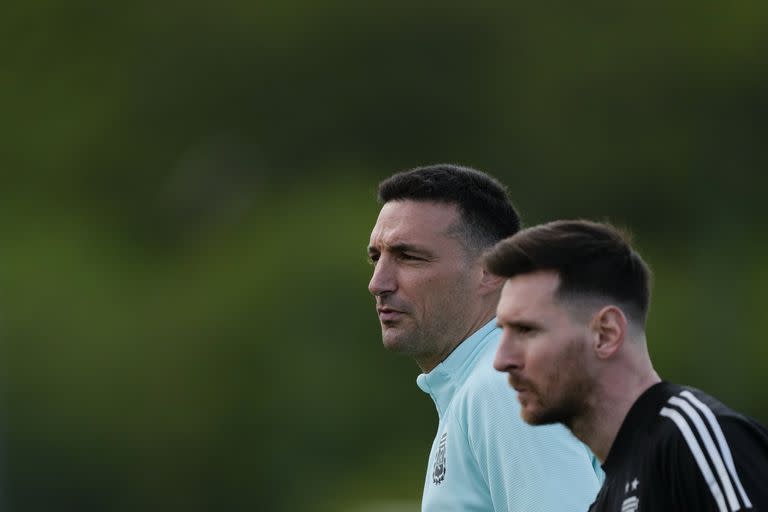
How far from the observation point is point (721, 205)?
108ft

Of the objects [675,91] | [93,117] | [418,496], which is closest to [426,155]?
[675,91]

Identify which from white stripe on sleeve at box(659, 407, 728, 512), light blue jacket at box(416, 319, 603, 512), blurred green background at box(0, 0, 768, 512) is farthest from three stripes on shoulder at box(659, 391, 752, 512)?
blurred green background at box(0, 0, 768, 512)

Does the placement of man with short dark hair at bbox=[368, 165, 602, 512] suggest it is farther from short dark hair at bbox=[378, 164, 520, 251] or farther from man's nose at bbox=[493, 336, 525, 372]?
man's nose at bbox=[493, 336, 525, 372]

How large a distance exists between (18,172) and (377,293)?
1272 inches

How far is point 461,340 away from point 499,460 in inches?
31.0

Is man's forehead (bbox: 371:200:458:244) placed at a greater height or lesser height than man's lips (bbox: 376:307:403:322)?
greater

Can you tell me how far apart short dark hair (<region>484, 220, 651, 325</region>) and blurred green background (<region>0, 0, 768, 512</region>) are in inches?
879

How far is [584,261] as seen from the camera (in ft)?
14.5

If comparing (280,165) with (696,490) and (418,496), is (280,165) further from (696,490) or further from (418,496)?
(696,490)

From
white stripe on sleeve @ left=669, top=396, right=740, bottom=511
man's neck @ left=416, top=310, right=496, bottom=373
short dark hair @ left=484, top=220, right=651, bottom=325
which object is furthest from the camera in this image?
man's neck @ left=416, top=310, right=496, bottom=373

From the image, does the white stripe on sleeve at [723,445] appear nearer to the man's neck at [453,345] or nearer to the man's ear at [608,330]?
the man's ear at [608,330]

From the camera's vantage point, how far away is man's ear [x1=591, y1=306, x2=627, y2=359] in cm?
429

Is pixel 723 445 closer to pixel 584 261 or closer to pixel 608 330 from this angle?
pixel 608 330

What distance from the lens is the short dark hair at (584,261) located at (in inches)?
172
